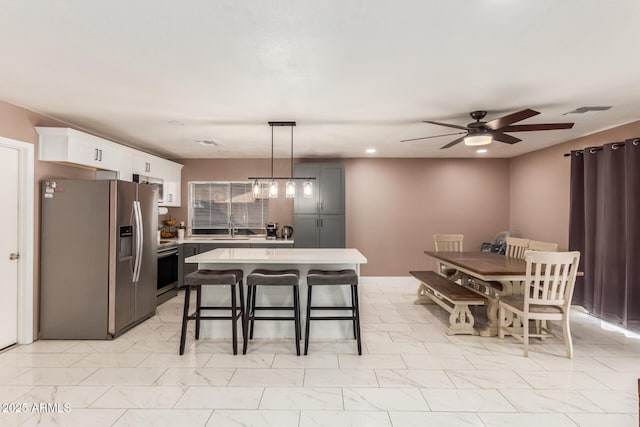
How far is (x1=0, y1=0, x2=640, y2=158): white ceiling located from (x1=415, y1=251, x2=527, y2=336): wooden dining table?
64.4 inches

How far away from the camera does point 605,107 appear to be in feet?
11.2

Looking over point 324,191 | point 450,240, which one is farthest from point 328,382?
point 324,191

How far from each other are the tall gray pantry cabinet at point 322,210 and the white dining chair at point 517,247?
98.6 inches

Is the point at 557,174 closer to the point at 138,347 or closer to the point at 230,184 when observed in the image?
the point at 230,184

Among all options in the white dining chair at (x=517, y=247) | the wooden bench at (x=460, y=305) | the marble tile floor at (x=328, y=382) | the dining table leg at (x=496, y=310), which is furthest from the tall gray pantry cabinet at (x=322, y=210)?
the dining table leg at (x=496, y=310)

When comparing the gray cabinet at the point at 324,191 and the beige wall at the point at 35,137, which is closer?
the beige wall at the point at 35,137

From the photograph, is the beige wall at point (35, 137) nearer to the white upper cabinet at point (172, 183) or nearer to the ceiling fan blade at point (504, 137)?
the white upper cabinet at point (172, 183)

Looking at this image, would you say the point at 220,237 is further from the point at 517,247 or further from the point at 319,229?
the point at 517,247

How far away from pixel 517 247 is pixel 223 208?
16.1 feet

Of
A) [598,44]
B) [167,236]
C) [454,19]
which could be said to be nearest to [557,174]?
[598,44]

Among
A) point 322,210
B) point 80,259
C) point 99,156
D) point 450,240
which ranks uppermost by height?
point 99,156

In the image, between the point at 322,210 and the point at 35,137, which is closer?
the point at 35,137

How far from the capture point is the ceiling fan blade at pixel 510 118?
9.11 ft

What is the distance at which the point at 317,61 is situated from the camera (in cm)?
239
